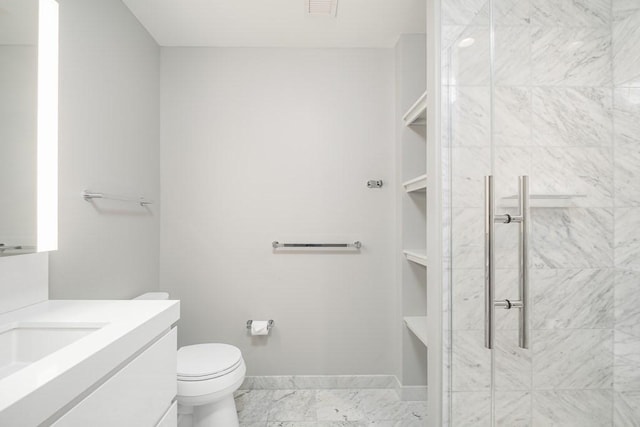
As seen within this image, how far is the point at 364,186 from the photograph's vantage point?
2398mm

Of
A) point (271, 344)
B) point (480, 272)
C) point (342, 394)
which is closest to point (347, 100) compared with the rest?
point (480, 272)

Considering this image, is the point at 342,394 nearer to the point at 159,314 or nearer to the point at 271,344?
the point at 271,344

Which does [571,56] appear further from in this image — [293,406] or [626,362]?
[293,406]

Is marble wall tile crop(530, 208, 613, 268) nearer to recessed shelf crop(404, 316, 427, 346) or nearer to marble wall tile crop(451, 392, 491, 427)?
marble wall tile crop(451, 392, 491, 427)

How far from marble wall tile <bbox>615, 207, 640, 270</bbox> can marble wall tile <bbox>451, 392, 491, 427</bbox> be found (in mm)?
630

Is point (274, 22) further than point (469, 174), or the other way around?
point (274, 22)

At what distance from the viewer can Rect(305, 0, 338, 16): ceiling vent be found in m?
1.89

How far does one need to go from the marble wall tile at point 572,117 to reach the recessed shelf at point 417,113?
3.22 feet

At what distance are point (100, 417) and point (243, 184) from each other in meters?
1.71

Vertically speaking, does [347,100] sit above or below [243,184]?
above

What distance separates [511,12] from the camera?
95 cm

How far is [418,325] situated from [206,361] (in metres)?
1.20

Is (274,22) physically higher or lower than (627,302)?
higher

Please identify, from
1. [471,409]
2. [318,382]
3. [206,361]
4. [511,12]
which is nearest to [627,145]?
[511,12]
